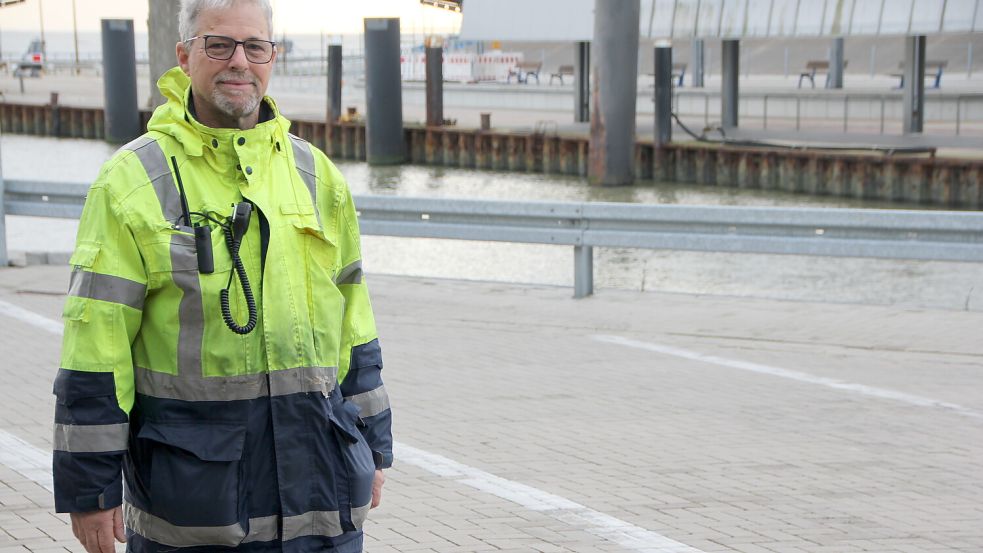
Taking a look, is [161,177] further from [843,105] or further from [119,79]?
[119,79]

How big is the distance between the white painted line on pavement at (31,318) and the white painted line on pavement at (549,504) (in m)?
4.32

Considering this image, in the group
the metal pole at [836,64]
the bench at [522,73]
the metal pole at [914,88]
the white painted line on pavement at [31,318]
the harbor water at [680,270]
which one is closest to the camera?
the white painted line on pavement at [31,318]

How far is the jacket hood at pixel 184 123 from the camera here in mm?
3225

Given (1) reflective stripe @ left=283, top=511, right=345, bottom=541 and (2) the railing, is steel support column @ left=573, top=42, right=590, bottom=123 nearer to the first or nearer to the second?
(2) the railing

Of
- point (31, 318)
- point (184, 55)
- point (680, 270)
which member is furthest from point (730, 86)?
point (184, 55)

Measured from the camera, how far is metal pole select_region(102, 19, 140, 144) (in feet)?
139

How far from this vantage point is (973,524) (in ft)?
19.1

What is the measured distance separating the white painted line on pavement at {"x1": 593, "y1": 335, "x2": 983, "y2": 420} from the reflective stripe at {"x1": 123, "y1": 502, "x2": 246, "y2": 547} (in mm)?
5540

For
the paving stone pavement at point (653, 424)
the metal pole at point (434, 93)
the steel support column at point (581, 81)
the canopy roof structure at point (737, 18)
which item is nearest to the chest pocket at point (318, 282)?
the paving stone pavement at point (653, 424)

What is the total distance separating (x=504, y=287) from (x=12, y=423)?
5.51 meters

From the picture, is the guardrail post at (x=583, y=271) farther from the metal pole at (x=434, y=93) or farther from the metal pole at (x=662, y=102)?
the metal pole at (x=434, y=93)

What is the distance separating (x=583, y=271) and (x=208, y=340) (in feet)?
28.0

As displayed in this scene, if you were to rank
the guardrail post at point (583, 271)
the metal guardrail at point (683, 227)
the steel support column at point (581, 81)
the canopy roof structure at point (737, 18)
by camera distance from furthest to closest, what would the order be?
1. the steel support column at point (581, 81)
2. the canopy roof structure at point (737, 18)
3. the guardrail post at point (583, 271)
4. the metal guardrail at point (683, 227)

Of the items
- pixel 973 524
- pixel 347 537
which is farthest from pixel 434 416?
pixel 347 537
